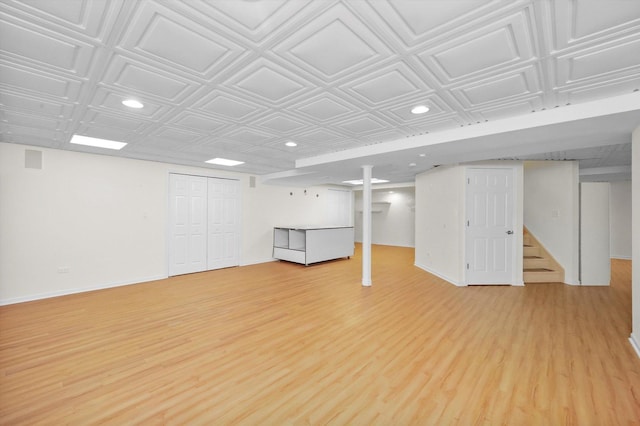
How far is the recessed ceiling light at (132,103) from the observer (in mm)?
2658

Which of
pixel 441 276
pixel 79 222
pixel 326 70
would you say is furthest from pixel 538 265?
pixel 79 222

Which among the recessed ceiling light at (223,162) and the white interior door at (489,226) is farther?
the recessed ceiling light at (223,162)

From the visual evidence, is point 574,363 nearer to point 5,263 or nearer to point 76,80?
point 76,80

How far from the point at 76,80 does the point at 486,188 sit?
6.05 metres

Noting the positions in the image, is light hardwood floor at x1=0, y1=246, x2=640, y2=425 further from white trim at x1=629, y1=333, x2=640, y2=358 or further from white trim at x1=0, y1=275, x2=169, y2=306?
white trim at x1=0, y1=275, x2=169, y2=306

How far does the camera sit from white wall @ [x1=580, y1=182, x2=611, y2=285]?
509 centimetres

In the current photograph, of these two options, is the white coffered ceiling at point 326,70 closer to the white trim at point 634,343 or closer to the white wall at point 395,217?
the white trim at point 634,343

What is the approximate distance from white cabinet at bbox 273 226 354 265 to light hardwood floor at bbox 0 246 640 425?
8.43 feet

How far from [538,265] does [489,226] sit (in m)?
1.64

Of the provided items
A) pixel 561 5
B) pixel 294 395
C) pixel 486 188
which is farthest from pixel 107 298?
pixel 486 188

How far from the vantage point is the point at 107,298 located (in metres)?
4.36

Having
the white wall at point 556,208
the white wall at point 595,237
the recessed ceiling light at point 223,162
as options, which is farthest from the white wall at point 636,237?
the recessed ceiling light at point 223,162

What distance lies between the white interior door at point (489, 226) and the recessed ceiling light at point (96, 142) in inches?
247

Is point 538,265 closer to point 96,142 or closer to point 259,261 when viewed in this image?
point 259,261
